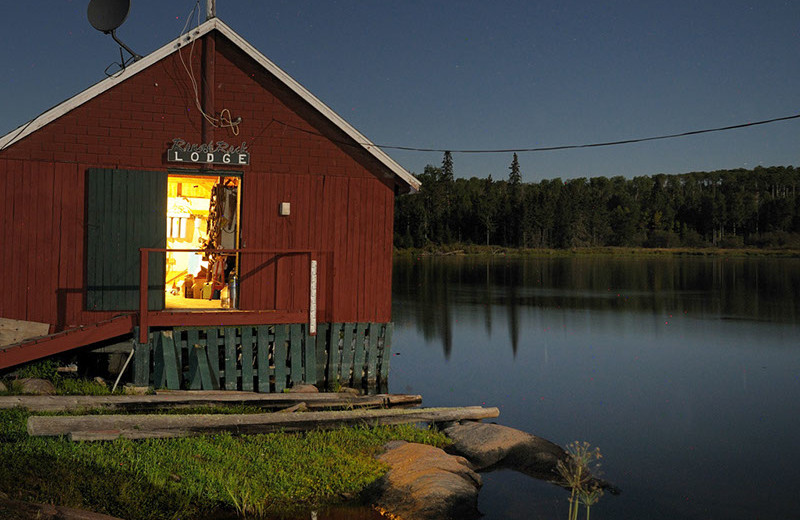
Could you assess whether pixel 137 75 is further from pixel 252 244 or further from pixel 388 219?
pixel 388 219

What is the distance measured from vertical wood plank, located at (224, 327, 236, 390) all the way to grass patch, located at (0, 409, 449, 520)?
3640 mm

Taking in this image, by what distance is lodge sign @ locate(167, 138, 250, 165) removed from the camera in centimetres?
1330

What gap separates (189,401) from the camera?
34.9 ft

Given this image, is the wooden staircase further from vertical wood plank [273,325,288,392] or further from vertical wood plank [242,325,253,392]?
vertical wood plank [273,325,288,392]

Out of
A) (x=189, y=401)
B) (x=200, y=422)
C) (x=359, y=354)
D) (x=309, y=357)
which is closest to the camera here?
(x=200, y=422)

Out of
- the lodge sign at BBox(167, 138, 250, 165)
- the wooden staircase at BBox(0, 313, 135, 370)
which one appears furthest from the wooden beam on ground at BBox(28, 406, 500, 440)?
the lodge sign at BBox(167, 138, 250, 165)

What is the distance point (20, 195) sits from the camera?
12852 millimetres

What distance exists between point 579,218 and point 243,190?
11136cm

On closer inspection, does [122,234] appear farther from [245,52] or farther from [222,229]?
[245,52]

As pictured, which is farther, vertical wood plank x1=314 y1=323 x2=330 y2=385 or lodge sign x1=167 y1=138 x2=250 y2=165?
vertical wood plank x1=314 y1=323 x2=330 y2=385

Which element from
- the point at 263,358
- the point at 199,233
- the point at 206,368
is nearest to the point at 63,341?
the point at 206,368

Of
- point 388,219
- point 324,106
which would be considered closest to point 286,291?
point 388,219

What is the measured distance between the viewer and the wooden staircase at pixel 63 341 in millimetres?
11148

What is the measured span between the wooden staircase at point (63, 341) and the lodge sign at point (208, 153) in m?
3.00
